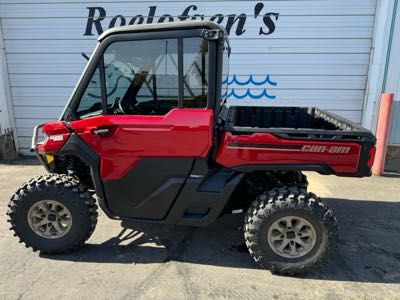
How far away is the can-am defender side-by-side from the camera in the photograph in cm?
287

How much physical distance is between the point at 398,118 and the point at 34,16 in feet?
21.9

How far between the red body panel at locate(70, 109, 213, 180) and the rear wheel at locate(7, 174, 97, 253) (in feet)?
1.40

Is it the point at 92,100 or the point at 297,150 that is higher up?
the point at 92,100

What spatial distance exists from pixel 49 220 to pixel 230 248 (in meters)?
1.72

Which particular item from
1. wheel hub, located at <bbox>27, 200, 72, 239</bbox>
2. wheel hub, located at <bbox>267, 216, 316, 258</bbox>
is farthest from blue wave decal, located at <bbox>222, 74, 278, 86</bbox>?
wheel hub, located at <bbox>27, 200, 72, 239</bbox>

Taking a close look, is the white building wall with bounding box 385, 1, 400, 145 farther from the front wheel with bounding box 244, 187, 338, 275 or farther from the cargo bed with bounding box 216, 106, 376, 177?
the front wheel with bounding box 244, 187, 338, 275

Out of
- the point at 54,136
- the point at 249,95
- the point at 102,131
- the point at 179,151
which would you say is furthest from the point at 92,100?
the point at 249,95

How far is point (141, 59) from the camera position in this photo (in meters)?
2.91

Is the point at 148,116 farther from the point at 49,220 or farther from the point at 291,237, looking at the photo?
the point at 291,237

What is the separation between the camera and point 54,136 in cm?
308

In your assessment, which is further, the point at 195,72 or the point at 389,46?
the point at 389,46

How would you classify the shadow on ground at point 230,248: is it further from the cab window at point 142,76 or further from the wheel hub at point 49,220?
the cab window at point 142,76

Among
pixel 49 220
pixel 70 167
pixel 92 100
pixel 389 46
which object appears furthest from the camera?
pixel 389 46

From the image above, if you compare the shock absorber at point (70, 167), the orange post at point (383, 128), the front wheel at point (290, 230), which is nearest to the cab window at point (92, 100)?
the shock absorber at point (70, 167)
